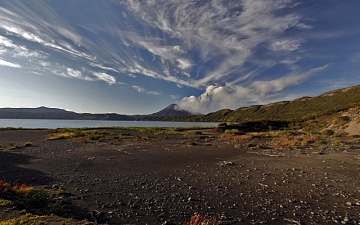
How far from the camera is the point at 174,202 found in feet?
32.8

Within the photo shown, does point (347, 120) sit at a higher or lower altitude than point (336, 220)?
higher

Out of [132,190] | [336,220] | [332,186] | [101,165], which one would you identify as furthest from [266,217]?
[101,165]

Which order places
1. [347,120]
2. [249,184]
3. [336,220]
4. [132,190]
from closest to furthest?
[336,220] → [132,190] → [249,184] → [347,120]

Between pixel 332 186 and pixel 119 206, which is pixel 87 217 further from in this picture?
pixel 332 186

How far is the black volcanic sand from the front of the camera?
8.62 meters

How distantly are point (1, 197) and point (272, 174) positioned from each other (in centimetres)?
1574

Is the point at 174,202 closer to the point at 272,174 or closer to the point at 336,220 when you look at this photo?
the point at 336,220

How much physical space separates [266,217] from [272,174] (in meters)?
7.08

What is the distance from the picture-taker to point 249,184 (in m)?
12.7

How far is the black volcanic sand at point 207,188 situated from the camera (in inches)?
339

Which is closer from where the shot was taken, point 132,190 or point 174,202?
point 174,202

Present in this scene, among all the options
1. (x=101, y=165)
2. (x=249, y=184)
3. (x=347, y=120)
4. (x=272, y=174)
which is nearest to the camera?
(x=249, y=184)

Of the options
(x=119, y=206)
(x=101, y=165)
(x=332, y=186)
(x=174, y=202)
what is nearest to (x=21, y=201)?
(x=119, y=206)

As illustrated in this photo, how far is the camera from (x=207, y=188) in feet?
39.4
